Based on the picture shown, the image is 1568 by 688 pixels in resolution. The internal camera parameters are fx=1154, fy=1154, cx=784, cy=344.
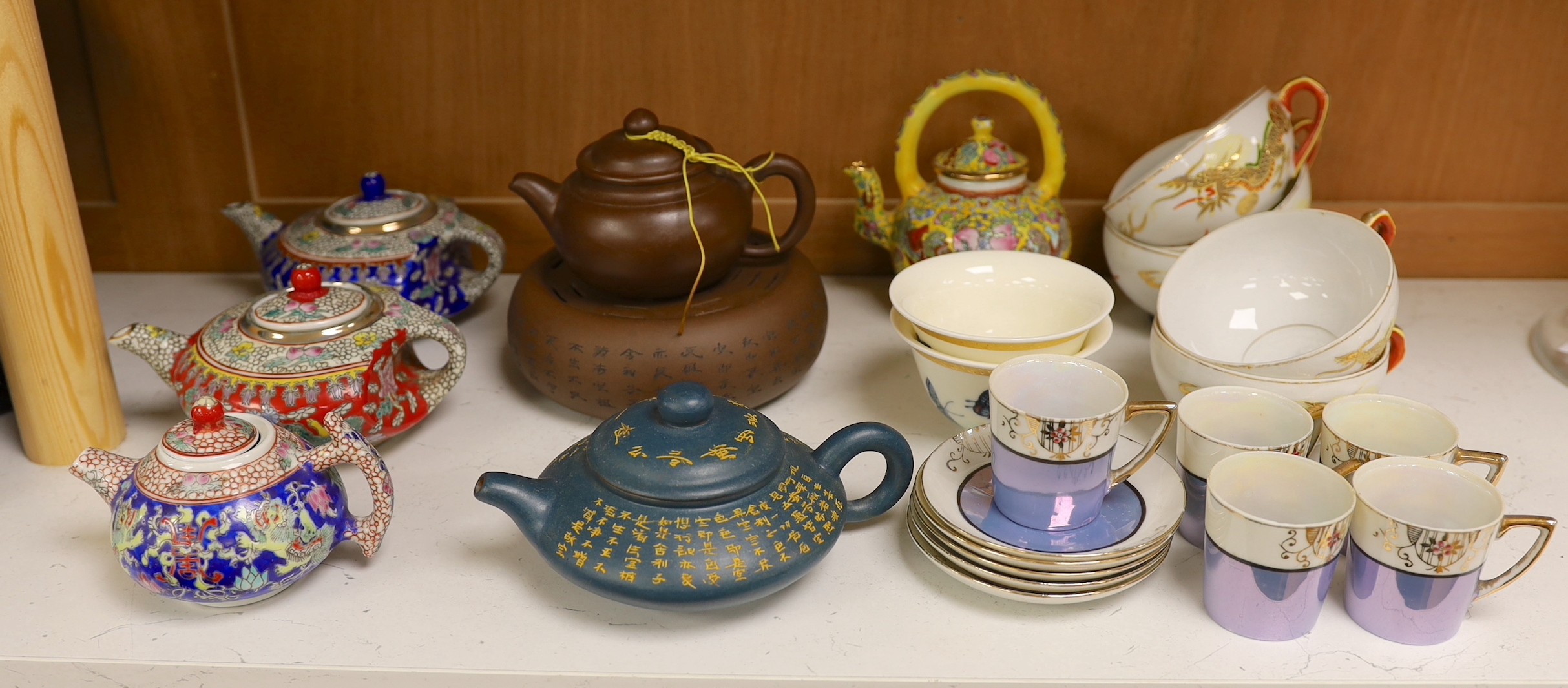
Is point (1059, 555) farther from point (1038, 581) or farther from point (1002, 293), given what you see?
point (1002, 293)

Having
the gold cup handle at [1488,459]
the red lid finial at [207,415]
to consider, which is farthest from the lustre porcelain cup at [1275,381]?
the red lid finial at [207,415]

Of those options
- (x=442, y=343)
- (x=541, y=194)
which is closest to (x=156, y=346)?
(x=442, y=343)

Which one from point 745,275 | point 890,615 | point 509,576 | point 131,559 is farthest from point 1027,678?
point 131,559

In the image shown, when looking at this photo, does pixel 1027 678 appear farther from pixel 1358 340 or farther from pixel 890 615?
pixel 1358 340

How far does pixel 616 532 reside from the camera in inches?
31.8

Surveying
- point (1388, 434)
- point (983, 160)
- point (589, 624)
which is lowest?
point (589, 624)

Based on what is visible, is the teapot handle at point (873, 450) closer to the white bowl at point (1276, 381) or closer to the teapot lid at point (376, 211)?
the white bowl at point (1276, 381)

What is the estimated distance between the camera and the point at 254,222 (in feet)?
4.21

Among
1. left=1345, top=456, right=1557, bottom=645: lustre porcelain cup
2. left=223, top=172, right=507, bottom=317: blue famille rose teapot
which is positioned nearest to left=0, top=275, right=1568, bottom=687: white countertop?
left=1345, top=456, right=1557, bottom=645: lustre porcelain cup

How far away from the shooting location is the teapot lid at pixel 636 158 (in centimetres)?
103

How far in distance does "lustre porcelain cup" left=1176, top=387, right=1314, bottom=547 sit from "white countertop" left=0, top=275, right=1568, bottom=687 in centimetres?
6

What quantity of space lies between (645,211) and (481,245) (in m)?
0.34

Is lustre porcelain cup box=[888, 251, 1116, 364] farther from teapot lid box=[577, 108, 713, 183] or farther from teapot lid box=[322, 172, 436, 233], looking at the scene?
teapot lid box=[322, 172, 436, 233]

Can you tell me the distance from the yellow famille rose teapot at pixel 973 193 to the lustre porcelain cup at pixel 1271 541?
434 millimetres
